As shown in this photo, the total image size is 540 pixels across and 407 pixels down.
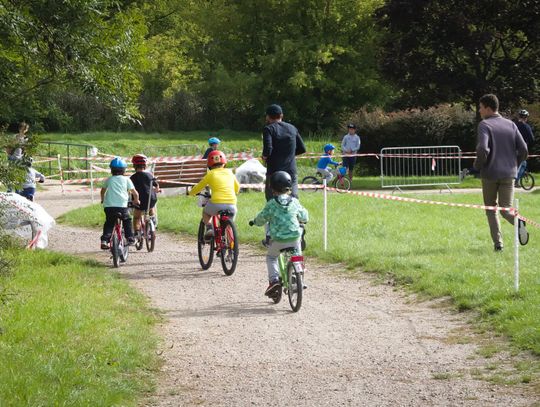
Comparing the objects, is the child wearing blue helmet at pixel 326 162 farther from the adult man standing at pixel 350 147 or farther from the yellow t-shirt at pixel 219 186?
→ the yellow t-shirt at pixel 219 186

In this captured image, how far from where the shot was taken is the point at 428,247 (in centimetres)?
1514

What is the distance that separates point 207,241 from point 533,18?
62.7 ft

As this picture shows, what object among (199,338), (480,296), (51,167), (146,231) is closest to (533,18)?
(51,167)

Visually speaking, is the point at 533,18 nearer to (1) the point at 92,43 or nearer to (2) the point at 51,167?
(2) the point at 51,167

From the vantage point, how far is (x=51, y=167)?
3494 centimetres

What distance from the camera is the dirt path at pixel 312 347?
7727mm

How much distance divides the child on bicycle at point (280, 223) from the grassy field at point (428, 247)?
67.0 inches

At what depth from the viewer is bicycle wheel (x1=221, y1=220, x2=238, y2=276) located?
13.2 metres

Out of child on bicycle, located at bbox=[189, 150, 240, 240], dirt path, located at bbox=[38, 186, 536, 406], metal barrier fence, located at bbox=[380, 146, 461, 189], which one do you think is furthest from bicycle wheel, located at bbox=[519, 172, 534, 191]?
child on bicycle, located at bbox=[189, 150, 240, 240]

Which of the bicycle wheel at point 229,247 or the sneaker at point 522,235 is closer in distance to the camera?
the bicycle wheel at point 229,247

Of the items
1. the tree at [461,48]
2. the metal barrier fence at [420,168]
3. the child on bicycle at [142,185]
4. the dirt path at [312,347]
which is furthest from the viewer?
the tree at [461,48]

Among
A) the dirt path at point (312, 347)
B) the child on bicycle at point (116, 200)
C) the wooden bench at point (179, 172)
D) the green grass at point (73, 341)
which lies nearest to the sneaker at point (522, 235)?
the dirt path at point (312, 347)

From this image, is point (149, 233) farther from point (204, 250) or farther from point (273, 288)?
point (273, 288)

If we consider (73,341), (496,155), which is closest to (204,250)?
(496,155)
